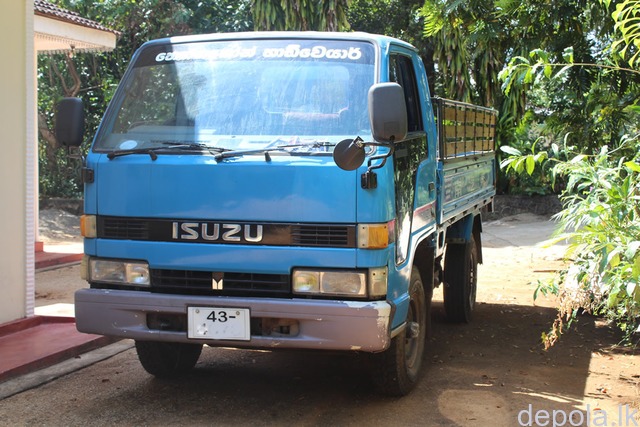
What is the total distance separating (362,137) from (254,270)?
0.98 m

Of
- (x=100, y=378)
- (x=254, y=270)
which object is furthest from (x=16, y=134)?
(x=254, y=270)

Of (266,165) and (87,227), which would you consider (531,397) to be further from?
(87,227)

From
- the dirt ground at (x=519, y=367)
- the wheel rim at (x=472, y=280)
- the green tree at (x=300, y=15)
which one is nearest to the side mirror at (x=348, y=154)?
the dirt ground at (x=519, y=367)

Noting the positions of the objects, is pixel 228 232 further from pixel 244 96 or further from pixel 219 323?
pixel 244 96

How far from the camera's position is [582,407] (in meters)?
5.18

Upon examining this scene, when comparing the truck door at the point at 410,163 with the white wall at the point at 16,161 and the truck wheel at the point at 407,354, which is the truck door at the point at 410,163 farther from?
the white wall at the point at 16,161

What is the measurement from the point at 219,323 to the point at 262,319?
0.24m

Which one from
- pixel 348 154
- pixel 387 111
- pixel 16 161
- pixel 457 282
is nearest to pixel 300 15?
pixel 457 282

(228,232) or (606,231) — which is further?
(606,231)

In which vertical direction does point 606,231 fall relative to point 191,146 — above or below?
below

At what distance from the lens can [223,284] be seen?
4711 millimetres

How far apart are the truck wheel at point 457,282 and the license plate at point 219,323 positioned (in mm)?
3611

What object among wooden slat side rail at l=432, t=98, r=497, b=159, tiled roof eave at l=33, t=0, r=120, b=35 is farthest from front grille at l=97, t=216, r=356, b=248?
tiled roof eave at l=33, t=0, r=120, b=35

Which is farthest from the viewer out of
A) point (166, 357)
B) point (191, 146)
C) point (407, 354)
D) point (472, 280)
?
point (472, 280)
